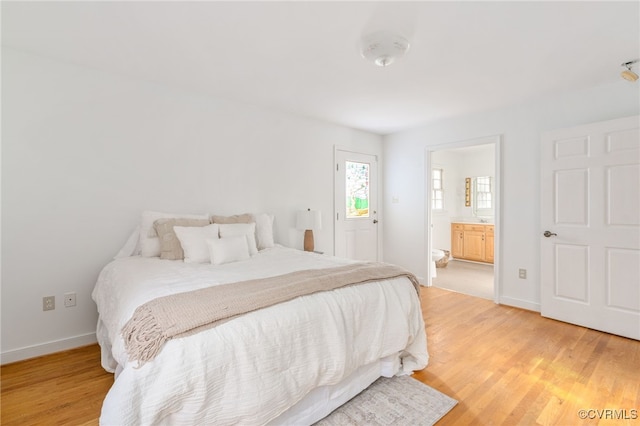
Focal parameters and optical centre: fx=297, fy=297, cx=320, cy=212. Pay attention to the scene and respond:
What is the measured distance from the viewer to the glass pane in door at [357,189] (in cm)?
462

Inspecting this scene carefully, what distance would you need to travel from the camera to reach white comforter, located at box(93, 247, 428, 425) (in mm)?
1146

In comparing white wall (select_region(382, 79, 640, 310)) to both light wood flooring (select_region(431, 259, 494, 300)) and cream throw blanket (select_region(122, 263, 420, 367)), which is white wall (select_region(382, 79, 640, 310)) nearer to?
light wood flooring (select_region(431, 259, 494, 300))

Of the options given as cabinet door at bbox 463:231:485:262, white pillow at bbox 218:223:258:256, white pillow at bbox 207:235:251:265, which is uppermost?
white pillow at bbox 218:223:258:256

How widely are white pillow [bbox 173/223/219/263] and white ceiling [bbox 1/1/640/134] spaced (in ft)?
4.65

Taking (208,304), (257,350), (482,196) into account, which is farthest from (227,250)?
(482,196)

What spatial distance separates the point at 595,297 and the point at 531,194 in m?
1.20

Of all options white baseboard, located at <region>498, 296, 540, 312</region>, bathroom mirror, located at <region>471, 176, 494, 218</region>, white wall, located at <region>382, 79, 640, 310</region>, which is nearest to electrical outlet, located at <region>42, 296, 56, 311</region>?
white wall, located at <region>382, 79, 640, 310</region>

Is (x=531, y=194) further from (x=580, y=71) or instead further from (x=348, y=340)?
(x=348, y=340)

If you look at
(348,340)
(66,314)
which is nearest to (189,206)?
(66,314)

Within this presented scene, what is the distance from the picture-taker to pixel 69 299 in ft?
8.29

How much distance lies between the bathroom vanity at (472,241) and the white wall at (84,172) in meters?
4.86

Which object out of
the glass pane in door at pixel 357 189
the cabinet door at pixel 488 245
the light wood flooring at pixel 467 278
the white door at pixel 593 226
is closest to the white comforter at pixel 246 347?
the white door at pixel 593 226

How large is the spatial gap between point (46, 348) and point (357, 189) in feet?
12.9

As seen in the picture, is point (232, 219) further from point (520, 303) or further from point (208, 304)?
point (520, 303)
